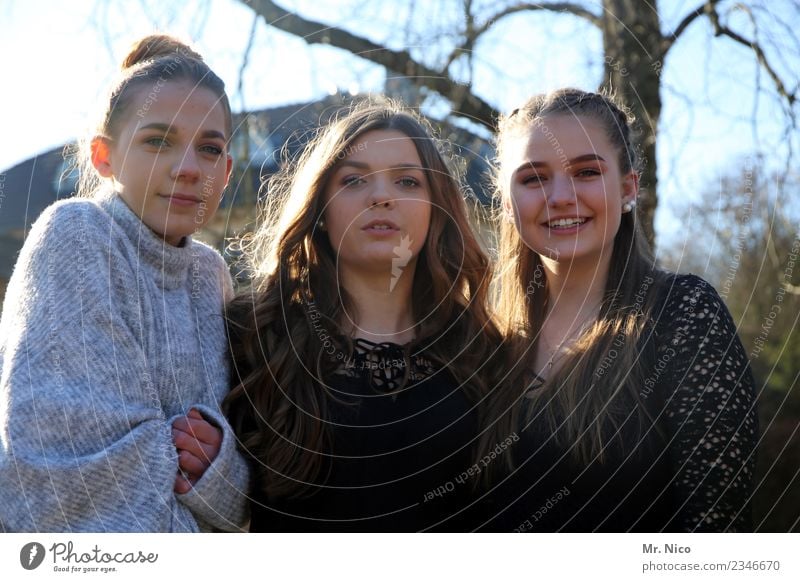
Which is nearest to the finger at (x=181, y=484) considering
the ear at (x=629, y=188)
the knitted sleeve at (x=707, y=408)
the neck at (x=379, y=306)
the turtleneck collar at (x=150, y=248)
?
the turtleneck collar at (x=150, y=248)

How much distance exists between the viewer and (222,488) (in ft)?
4.20

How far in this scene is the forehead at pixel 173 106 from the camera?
1.28m

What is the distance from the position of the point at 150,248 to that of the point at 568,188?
64 cm

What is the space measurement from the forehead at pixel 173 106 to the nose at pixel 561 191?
1.74 ft

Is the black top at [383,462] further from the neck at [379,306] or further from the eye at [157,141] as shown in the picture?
the eye at [157,141]

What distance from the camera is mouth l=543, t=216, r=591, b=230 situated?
1400 mm

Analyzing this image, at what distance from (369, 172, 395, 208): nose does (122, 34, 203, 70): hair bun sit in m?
0.33

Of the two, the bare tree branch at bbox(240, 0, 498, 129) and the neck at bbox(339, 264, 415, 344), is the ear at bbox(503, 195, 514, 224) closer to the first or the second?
the neck at bbox(339, 264, 415, 344)

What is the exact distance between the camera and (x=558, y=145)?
1.41m

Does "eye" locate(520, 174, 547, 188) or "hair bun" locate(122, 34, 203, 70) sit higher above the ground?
"hair bun" locate(122, 34, 203, 70)

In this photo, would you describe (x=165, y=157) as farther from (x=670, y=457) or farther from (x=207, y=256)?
(x=670, y=457)

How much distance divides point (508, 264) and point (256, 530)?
24.5 inches

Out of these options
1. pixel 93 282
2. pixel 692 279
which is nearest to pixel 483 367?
pixel 692 279

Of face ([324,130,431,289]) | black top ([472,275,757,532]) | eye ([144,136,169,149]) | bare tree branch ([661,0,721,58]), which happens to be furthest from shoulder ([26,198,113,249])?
bare tree branch ([661,0,721,58])
